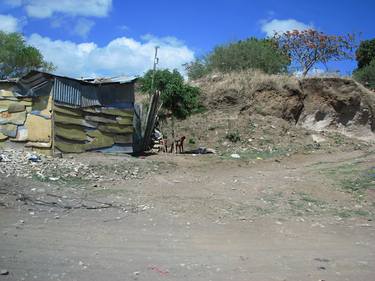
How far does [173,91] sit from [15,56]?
1278cm

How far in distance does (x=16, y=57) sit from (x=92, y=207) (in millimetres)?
20731

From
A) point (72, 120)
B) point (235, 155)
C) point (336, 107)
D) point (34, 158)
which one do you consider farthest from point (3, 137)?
point (336, 107)

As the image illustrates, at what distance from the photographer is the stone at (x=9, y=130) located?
12.6 meters

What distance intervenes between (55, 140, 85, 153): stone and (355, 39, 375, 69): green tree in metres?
38.7

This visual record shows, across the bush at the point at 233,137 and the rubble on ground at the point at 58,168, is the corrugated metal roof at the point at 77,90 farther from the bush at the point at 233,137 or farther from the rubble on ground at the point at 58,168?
the bush at the point at 233,137

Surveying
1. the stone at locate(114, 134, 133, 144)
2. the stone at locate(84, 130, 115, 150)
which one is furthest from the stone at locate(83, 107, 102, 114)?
the stone at locate(114, 134, 133, 144)

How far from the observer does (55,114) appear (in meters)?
12.7

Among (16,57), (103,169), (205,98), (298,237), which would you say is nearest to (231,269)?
(298,237)

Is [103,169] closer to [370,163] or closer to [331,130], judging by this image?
[370,163]

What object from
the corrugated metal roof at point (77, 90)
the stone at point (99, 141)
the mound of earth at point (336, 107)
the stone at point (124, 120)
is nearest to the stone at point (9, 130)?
the corrugated metal roof at point (77, 90)

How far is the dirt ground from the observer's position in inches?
197

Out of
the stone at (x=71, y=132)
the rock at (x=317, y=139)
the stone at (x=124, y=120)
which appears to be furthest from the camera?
the rock at (x=317, y=139)

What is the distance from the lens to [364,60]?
46.6 metres

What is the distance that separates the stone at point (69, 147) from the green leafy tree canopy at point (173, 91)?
16.1 ft
